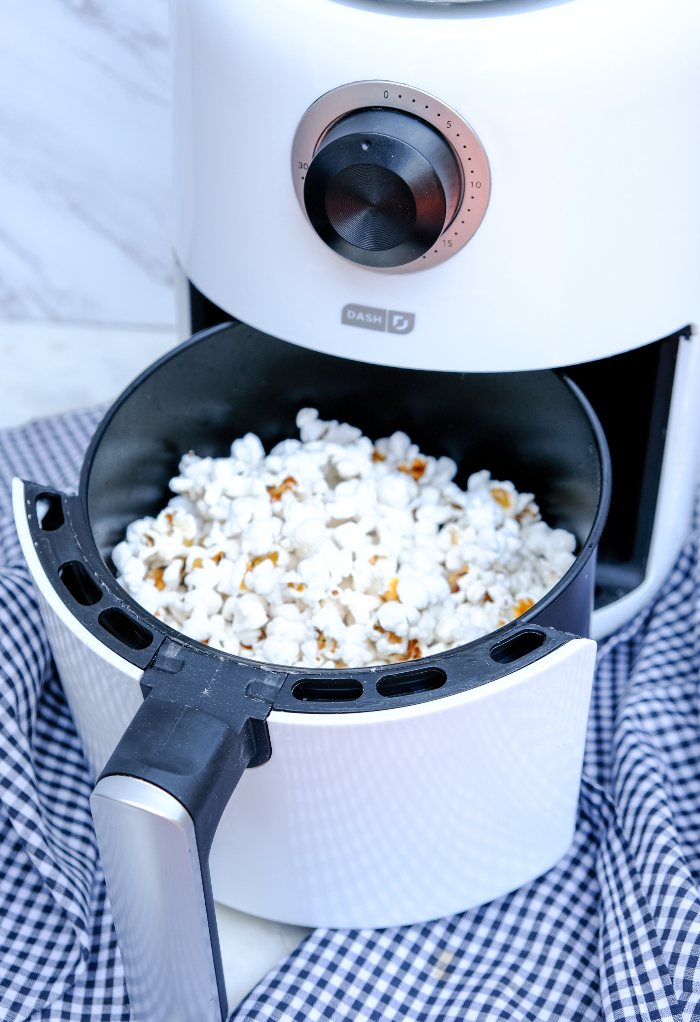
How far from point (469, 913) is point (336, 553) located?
249 mm

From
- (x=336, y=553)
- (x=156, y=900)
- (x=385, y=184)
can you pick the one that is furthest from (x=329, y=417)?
(x=156, y=900)

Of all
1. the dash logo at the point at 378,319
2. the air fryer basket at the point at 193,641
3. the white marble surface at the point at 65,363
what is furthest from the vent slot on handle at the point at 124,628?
the white marble surface at the point at 65,363

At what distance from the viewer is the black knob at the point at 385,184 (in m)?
0.55

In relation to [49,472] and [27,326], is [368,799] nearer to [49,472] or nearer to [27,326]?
[49,472]

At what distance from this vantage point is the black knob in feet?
1.79

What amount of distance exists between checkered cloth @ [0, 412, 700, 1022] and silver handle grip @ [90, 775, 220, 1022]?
105 millimetres

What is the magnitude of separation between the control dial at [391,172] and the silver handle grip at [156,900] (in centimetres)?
31

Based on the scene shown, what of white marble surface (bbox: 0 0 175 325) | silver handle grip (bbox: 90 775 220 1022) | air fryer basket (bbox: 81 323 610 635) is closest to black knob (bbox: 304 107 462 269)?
air fryer basket (bbox: 81 323 610 635)

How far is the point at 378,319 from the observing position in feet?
2.03

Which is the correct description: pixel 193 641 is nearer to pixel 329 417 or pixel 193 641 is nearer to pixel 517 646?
pixel 517 646

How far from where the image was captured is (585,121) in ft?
1.77

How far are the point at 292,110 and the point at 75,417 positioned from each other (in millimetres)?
541

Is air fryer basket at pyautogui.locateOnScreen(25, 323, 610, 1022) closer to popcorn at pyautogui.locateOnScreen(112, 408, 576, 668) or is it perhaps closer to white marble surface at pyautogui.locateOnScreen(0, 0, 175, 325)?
popcorn at pyautogui.locateOnScreen(112, 408, 576, 668)

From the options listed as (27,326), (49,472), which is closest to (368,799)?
(49,472)
